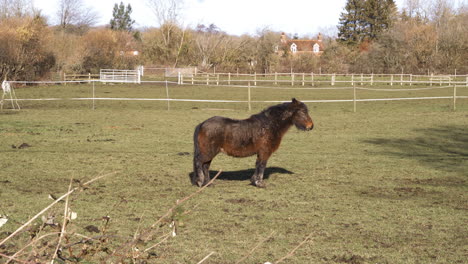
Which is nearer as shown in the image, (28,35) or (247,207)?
(247,207)

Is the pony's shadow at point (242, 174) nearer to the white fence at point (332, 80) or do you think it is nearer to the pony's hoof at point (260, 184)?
the pony's hoof at point (260, 184)

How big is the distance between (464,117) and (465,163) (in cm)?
973

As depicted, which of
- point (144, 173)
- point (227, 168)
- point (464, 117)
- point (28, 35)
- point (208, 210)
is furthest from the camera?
point (28, 35)

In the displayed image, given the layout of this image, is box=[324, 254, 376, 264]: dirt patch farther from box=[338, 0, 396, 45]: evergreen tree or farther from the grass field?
box=[338, 0, 396, 45]: evergreen tree

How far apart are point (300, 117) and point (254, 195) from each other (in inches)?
56.2

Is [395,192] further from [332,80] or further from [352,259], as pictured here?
[332,80]

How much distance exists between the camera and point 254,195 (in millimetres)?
7402

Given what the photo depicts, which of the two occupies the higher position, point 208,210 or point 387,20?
point 387,20

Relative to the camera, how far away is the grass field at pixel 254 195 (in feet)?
16.2

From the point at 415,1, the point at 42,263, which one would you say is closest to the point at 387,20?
the point at 415,1

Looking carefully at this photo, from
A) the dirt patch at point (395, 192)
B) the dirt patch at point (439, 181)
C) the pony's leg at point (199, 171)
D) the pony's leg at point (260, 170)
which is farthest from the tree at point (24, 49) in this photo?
the dirt patch at point (395, 192)

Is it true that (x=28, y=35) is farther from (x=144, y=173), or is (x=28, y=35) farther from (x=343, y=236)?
(x=343, y=236)

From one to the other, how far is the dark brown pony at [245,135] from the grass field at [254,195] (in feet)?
1.47

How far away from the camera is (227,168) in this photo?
977cm
